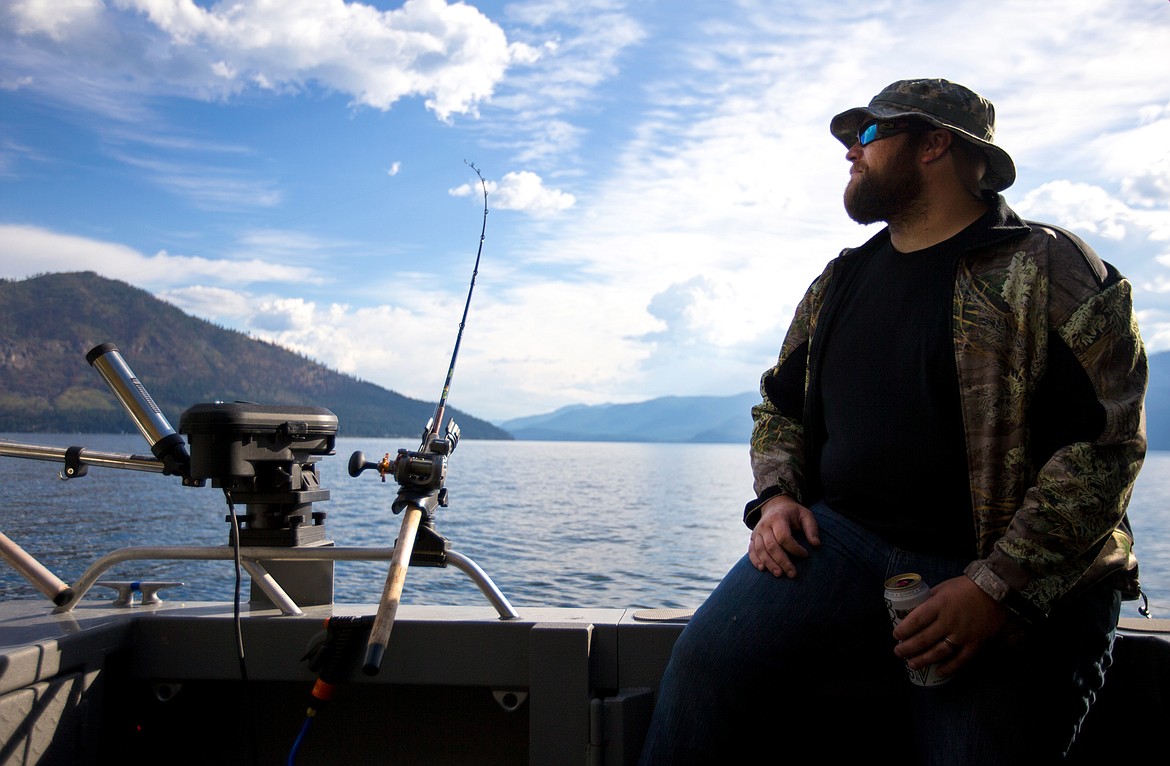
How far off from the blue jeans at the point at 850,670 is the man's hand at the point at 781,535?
0.02 meters

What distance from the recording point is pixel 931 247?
1599mm

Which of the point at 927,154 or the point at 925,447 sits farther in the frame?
the point at 927,154

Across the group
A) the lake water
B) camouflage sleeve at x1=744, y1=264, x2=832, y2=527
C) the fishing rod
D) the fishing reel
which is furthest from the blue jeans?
the lake water

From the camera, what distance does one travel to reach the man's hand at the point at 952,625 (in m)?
1.33

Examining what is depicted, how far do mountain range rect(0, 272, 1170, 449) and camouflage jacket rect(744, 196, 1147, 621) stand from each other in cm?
6924

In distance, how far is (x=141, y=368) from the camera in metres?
Answer: 75.3

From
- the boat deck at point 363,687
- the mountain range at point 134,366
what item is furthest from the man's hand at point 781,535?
the mountain range at point 134,366

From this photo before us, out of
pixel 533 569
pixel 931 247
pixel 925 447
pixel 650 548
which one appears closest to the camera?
pixel 925 447

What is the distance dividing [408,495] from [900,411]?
953mm

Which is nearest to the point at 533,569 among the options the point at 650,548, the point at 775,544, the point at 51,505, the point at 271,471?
the point at 650,548

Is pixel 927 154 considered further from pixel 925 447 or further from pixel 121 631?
pixel 121 631

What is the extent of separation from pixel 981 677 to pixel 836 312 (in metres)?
0.66

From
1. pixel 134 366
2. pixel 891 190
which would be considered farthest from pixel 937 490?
pixel 134 366

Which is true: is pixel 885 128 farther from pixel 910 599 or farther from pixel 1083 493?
pixel 910 599
